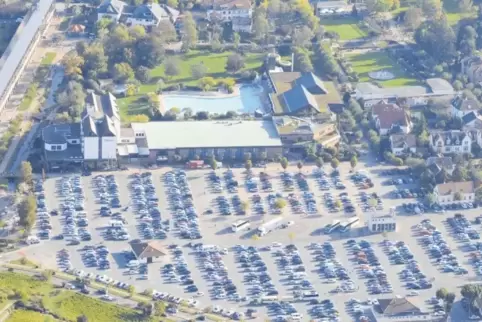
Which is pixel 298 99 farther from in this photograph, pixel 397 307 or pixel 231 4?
pixel 397 307

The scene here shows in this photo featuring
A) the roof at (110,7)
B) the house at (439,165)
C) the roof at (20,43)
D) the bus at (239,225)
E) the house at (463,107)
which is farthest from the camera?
the roof at (110,7)

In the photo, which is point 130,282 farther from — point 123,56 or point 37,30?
point 37,30

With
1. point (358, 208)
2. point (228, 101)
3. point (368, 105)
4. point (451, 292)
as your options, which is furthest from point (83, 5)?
point (451, 292)

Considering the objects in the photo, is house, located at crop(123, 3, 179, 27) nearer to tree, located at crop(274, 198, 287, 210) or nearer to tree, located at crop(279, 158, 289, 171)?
tree, located at crop(279, 158, 289, 171)

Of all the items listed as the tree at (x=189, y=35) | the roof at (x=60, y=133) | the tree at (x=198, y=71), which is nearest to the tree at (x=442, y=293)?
the roof at (x=60, y=133)

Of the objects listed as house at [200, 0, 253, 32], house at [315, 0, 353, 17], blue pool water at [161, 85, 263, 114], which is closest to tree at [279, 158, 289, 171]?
blue pool water at [161, 85, 263, 114]

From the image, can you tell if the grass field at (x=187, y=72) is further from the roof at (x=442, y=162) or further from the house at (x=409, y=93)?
the roof at (x=442, y=162)
